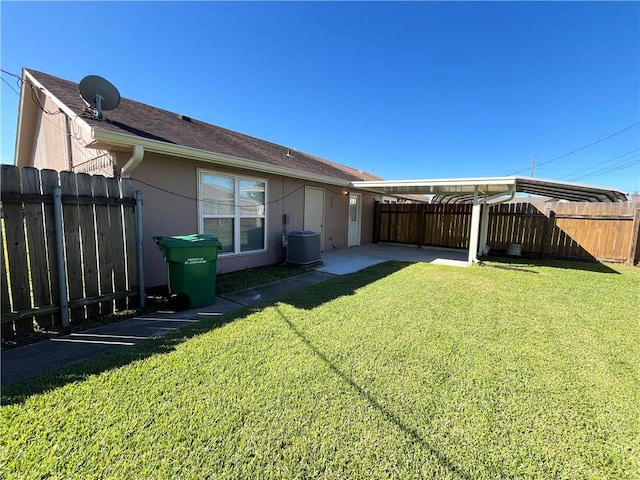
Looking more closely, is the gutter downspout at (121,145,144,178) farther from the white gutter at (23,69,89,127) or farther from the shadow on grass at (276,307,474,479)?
the shadow on grass at (276,307,474,479)

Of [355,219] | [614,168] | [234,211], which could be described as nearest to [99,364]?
[234,211]

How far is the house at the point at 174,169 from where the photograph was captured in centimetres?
497

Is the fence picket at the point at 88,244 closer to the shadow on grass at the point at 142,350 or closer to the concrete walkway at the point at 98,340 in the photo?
the concrete walkway at the point at 98,340

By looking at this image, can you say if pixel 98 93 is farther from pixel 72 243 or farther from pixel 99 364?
pixel 99 364

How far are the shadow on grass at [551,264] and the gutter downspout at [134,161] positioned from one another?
9042mm

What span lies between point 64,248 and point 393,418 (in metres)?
4.24

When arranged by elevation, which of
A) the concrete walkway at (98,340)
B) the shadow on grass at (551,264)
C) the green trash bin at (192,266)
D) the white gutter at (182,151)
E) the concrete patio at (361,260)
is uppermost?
the white gutter at (182,151)

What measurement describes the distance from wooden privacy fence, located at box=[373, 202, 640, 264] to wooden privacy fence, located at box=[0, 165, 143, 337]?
11152 millimetres

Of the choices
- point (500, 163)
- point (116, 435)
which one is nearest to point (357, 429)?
point (116, 435)

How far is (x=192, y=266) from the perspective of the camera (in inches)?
170

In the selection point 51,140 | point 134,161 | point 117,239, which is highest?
point 51,140

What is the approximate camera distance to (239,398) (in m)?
2.23

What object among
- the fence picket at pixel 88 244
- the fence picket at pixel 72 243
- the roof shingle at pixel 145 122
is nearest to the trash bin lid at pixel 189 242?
the fence picket at pixel 88 244

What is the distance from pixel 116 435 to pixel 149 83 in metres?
10.0
